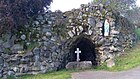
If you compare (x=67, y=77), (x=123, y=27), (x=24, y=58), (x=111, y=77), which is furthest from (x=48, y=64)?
(x=123, y=27)

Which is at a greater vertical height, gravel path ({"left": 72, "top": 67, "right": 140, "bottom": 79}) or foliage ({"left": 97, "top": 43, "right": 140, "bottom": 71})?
foliage ({"left": 97, "top": 43, "right": 140, "bottom": 71})

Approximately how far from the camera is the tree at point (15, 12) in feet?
43.7

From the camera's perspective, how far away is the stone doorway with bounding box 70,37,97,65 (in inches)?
635

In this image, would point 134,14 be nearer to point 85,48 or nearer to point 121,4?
point 121,4

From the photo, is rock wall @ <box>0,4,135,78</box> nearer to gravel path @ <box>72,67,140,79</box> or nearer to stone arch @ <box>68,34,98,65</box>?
stone arch @ <box>68,34,98,65</box>

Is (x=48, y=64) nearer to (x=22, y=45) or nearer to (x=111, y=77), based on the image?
(x=22, y=45)

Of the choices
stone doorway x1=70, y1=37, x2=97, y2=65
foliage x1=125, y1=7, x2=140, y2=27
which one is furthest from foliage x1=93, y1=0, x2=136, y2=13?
stone doorway x1=70, y1=37, x2=97, y2=65

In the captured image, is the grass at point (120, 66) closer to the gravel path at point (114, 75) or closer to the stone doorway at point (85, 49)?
the gravel path at point (114, 75)

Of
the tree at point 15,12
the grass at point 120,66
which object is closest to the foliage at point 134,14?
the grass at point 120,66

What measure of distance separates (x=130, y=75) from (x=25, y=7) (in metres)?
5.59

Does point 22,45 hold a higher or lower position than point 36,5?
lower

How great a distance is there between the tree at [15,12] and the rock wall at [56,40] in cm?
58

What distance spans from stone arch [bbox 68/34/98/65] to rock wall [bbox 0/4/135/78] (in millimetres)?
177

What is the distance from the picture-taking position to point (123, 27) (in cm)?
1709
